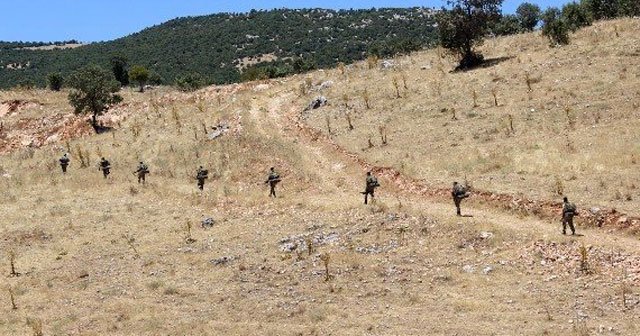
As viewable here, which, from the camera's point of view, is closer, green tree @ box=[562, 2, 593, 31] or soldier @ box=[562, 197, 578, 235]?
soldier @ box=[562, 197, 578, 235]

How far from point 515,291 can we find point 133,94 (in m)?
48.7

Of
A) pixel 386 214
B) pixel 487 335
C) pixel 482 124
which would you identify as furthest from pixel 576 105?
pixel 487 335

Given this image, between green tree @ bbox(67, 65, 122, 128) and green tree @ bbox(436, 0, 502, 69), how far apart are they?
24.7 metres

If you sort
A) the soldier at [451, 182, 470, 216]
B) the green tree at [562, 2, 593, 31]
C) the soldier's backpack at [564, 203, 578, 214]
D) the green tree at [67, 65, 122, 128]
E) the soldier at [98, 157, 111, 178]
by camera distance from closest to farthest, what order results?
the soldier's backpack at [564, 203, 578, 214] < the soldier at [451, 182, 470, 216] < the soldier at [98, 157, 111, 178] < the green tree at [67, 65, 122, 128] < the green tree at [562, 2, 593, 31]

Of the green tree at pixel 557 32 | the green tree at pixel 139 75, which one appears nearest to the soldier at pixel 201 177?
the green tree at pixel 557 32

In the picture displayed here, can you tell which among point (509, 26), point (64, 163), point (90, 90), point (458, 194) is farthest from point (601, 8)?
point (64, 163)

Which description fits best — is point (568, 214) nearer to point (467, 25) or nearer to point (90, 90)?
point (467, 25)

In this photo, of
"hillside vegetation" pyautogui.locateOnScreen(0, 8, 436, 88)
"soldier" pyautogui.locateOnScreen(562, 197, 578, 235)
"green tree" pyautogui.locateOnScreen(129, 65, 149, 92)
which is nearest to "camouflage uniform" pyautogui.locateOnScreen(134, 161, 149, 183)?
"soldier" pyautogui.locateOnScreen(562, 197, 578, 235)

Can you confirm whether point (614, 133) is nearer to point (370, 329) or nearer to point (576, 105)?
point (576, 105)

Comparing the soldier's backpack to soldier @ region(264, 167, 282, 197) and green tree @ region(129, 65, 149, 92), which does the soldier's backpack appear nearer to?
soldier @ region(264, 167, 282, 197)

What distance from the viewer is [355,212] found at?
89.9 feet

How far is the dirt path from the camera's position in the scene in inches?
878

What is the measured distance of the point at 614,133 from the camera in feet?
99.2

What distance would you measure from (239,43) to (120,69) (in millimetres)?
41648
